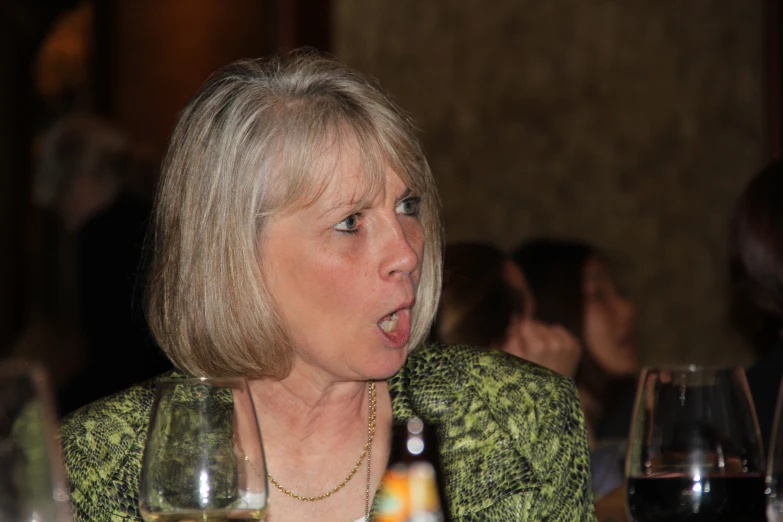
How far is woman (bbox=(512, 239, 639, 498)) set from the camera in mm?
3631

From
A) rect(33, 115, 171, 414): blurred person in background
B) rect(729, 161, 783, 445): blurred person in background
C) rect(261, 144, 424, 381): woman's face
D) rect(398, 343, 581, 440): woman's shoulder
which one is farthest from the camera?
rect(33, 115, 171, 414): blurred person in background

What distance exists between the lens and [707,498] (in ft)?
3.74

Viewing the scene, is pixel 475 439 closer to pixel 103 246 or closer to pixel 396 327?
pixel 396 327

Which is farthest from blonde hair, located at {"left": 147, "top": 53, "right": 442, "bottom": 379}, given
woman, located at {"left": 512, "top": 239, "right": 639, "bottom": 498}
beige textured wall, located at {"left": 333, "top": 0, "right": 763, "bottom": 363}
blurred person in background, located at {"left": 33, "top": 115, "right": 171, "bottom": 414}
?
beige textured wall, located at {"left": 333, "top": 0, "right": 763, "bottom": 363}

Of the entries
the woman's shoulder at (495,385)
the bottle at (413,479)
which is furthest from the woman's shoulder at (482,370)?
the bottle at (413,479)

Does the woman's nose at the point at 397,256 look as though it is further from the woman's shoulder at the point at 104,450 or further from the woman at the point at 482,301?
the woman at the point at 482,301

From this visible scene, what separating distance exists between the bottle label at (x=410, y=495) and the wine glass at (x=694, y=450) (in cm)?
37

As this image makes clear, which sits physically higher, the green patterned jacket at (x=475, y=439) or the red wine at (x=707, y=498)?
the red wine at (x=707, y=498)

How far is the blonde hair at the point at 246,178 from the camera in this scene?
1.73 metres

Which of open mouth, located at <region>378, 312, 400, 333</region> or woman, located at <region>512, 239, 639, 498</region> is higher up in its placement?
open mouth, located at <region>378, 312, 400, 333</region>

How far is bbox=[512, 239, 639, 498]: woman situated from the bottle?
2705 mm

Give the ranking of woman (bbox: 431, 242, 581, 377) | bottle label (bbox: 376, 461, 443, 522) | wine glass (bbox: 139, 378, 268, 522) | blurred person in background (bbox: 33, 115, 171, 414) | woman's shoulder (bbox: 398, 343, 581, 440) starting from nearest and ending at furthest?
bottle label (bbox: 376, 461, 443, 522) → wine glass (bbox: 139, 378, 268, 522) → woman's shoulder (bbox: 398, 343, 581, 440) → woman (bbox: 431, 242, 581, 377) → blurred person in background (bbox: 33, 115, 171, 414)

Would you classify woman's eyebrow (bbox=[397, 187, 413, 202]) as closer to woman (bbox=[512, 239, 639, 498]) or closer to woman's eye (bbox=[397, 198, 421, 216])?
woman's eye (bbox=[397, 198, 421, 216])

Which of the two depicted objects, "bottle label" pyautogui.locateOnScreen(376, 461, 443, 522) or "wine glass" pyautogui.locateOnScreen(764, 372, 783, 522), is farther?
"wine glass" pyautogui.locateOnScreen(764, 372, 783, 522)
